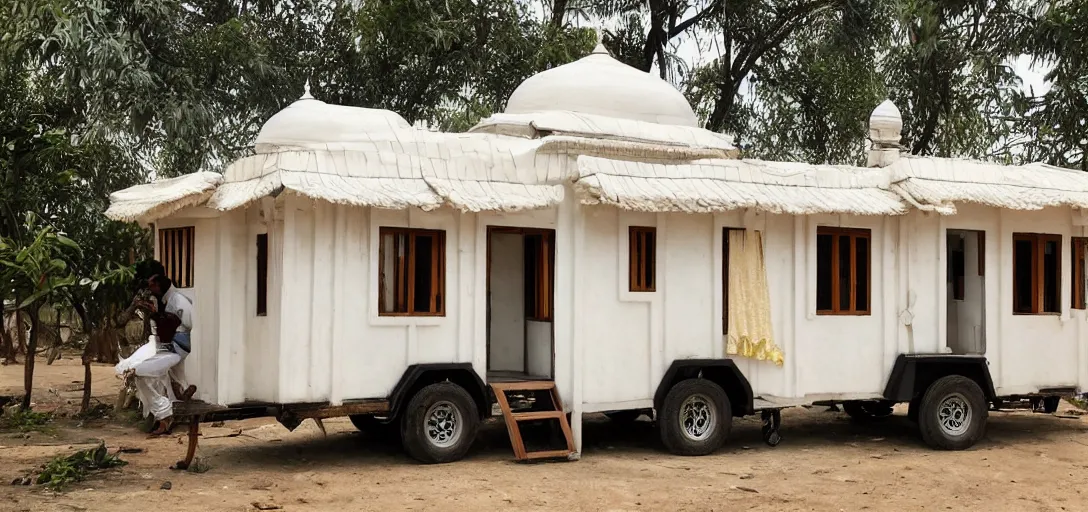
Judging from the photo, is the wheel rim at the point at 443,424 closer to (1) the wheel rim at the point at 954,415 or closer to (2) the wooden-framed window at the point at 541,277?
(2) the wooden-framed window at the point at 541,277

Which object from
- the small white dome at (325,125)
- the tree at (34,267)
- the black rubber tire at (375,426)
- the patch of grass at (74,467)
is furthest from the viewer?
the black rubber tire at (375,426)

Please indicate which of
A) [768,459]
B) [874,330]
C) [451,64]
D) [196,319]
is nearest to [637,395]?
[768,459]

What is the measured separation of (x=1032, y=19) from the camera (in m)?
20.9

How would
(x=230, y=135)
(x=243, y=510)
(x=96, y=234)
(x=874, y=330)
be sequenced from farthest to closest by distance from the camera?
(x=230, y=135) < (x=96, y=234) < (x=874, y=330) < (x=243, y=510)

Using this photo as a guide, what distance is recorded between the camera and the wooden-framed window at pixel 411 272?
11.5 m

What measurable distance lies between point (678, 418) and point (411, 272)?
122 inches

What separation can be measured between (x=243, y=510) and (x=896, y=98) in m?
16.9

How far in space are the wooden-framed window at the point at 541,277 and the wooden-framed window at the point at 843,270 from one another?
291cm

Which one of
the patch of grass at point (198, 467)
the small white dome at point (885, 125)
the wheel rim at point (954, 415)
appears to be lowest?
the patch of grass at point (198, 467)

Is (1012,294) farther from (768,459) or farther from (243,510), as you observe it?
(243,510)

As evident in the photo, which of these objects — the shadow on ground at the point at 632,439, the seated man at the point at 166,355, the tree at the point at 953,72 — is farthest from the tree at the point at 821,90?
the seated man at the point at 166,355

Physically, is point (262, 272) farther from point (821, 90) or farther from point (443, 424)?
point (821, 90)

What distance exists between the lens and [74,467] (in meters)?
10.7

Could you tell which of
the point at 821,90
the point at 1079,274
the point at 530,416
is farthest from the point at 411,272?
the point at 821,90
